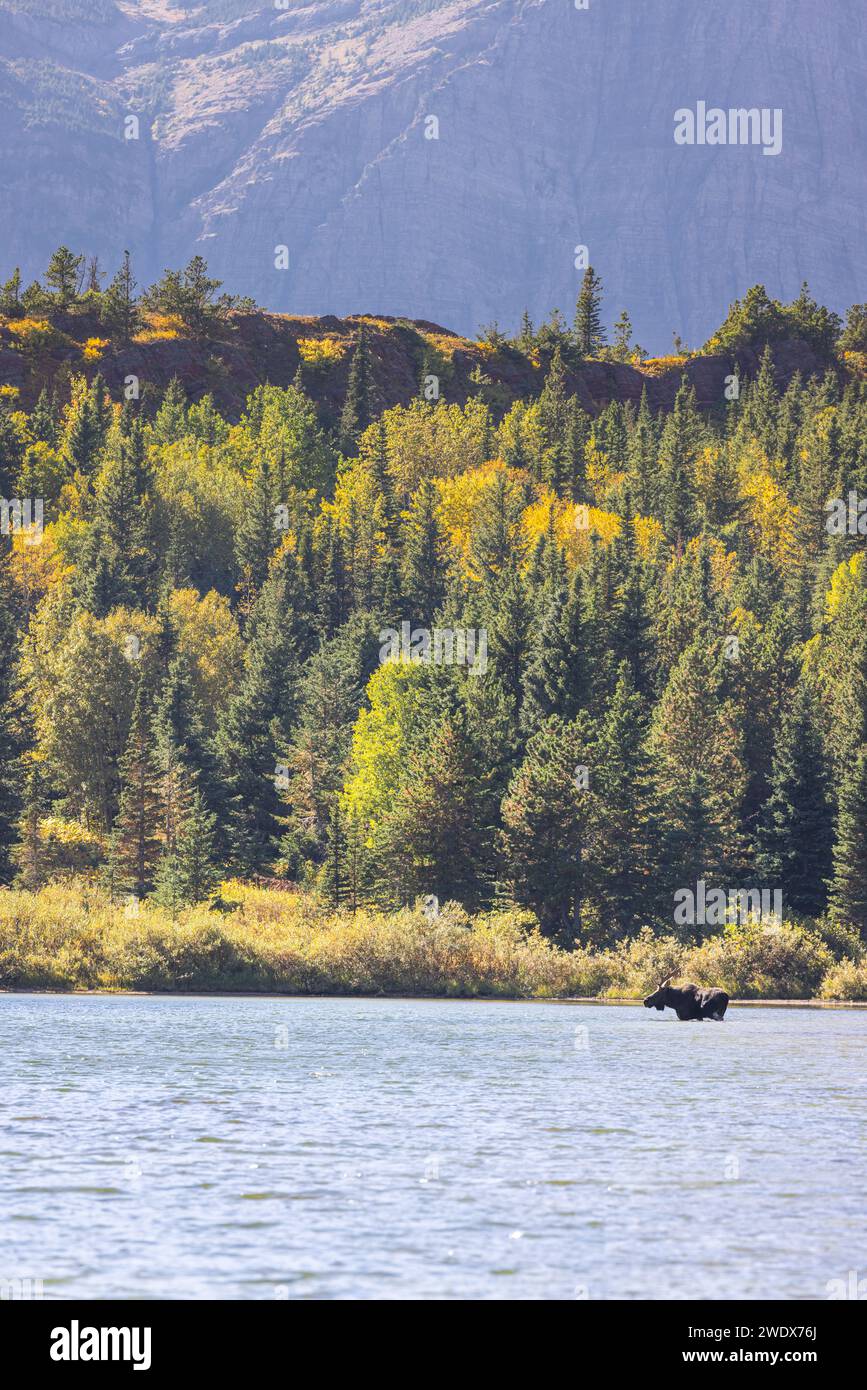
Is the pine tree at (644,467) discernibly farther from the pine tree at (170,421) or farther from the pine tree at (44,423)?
the pine tree at (44,423)

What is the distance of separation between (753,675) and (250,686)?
32.0 meters

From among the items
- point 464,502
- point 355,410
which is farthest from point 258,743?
point 355,410

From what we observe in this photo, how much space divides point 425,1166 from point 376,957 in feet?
156

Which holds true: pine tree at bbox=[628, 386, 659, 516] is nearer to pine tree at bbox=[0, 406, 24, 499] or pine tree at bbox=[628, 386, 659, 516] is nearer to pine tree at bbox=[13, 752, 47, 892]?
pine tree at bbox=[0, 406, 24, 499]

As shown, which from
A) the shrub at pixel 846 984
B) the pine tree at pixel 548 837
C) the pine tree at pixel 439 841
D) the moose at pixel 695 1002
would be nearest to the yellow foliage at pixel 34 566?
the pine tree at pixel 439 841

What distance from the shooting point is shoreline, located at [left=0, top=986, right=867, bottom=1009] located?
240 ft

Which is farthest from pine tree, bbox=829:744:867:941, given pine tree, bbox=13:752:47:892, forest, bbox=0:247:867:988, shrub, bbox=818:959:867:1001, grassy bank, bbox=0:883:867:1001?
pine tree, bbox=13:752:47:892

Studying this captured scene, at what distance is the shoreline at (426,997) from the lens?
73125 millimetres

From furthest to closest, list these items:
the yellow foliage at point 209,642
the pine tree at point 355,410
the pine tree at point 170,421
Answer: the pine tree at point 355,410 < the pine tree at point 170,421 < the yellow foliage at point 209,642

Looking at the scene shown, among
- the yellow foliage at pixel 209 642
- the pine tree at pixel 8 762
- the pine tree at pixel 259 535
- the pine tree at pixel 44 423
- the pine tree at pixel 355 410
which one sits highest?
the pine tree at pixel 355 410

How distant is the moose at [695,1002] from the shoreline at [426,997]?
741 cm

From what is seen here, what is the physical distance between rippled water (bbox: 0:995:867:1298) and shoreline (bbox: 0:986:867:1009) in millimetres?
18890

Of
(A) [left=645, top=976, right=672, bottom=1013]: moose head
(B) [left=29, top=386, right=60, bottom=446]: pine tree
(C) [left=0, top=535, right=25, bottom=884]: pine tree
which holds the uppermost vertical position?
(B) [left=29, top=386, right=60, bottom=446]: pine tree
